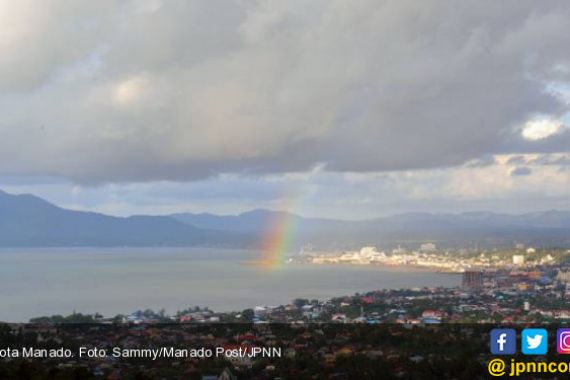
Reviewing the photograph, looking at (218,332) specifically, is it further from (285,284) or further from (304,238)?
(304,238)

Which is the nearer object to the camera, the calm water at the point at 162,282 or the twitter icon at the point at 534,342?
the twitter icon at the point at 534,342

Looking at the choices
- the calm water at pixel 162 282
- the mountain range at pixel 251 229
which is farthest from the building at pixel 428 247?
the calm water at pixel 162 282

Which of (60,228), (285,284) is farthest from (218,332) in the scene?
(60,228)

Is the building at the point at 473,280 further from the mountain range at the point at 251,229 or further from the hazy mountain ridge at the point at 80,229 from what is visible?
the hazy mountain ridge at the point at 80,229

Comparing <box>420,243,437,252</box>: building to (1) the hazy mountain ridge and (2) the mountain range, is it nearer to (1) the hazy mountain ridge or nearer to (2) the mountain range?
(2) the mountain range

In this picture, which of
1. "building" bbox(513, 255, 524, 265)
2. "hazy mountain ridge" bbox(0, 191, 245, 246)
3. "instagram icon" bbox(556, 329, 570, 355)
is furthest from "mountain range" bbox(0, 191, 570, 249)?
"instagram icon" bbox(556, 329, 570, 355)

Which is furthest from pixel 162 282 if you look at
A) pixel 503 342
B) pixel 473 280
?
pixel 503 342
